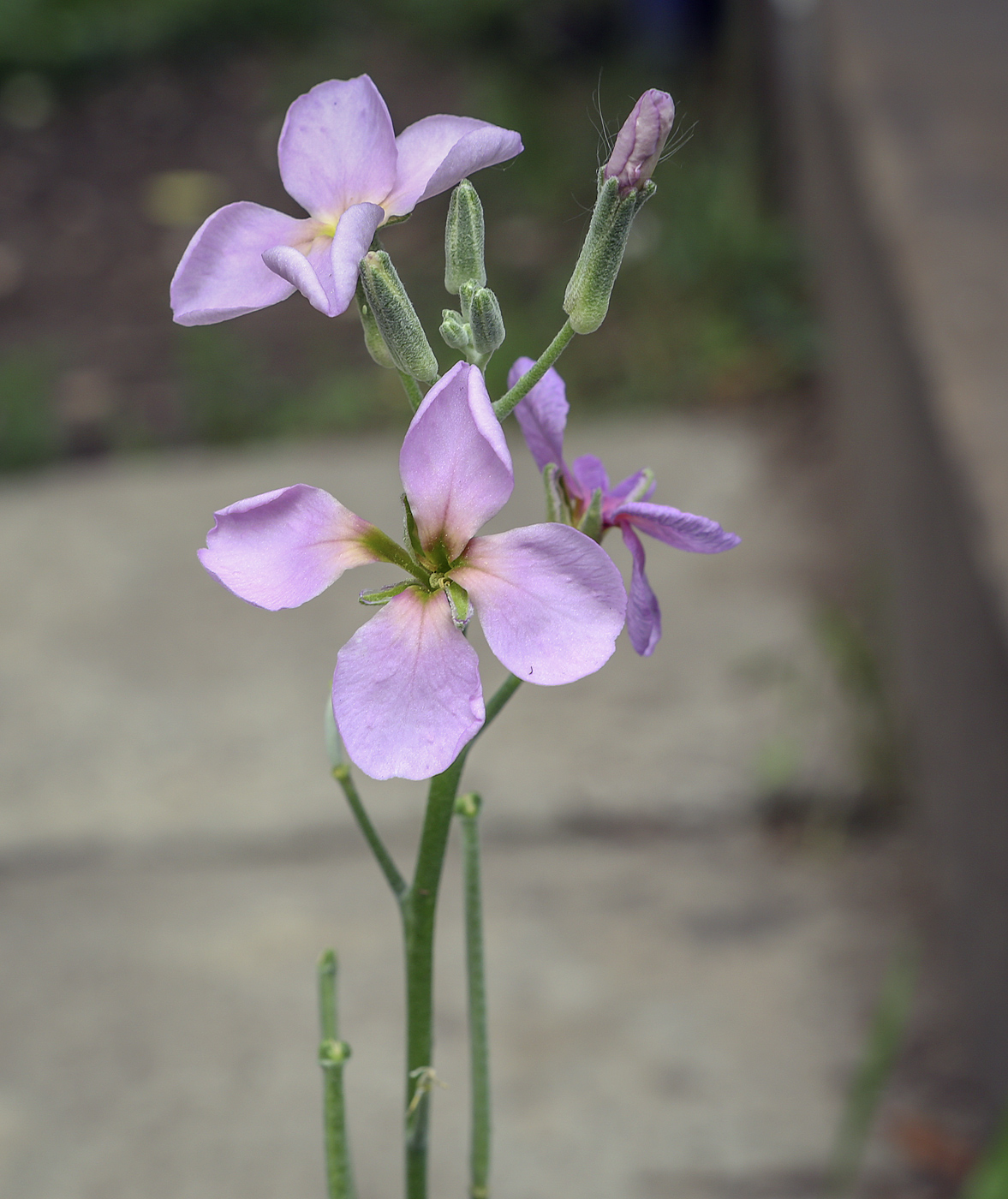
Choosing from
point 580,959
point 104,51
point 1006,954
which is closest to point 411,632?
point 1006,954

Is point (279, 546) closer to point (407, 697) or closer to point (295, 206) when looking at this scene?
point (407, 697)

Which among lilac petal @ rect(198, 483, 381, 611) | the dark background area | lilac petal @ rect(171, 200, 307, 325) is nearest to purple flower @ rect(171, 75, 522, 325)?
lilac petal @ rect(171, 200, 307, 325)

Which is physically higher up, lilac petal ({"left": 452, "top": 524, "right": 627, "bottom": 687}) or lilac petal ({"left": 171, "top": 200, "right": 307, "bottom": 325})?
lilac petal ({"left": 171, "top": 200, "right": 307, "bottom": 325})

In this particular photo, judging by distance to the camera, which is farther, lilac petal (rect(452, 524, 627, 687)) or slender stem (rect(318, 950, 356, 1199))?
slender stem (rect(318, 950, 356, 1199))

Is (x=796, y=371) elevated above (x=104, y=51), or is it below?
below

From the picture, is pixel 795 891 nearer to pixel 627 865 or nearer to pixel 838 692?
pixel 627 865

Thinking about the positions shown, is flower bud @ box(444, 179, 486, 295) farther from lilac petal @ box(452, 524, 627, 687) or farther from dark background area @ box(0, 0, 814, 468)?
dark background area @ box(0, 0, 814, 468)

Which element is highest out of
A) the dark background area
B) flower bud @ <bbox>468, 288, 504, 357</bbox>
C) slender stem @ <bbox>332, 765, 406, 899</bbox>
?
the dark background area

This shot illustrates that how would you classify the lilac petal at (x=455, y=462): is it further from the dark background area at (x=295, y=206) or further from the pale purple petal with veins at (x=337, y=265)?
the dark background area at (x=295, y=206)
